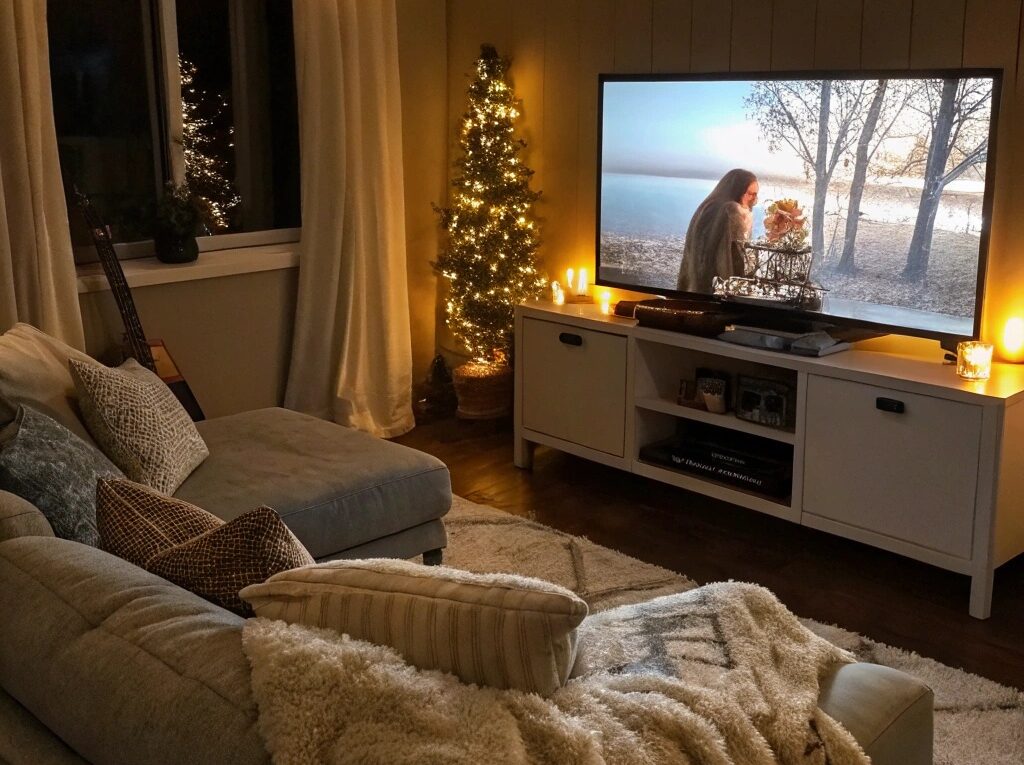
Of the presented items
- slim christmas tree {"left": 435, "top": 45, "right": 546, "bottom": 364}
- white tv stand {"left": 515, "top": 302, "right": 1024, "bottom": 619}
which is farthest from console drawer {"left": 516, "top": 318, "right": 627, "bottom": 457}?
slim christmas tree {"left": 435, "top": 45, "right": 546, "bottom": 364}

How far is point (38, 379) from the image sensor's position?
285 centimetres

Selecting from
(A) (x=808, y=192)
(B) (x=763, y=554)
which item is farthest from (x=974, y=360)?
(B) (x=763, y=554)

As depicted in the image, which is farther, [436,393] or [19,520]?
[436,393]

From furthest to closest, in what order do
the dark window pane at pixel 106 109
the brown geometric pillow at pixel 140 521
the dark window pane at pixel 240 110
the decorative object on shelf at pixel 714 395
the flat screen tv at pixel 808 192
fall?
the dark window pane at pixel 240 110 → the dark window pane at pixel 106 109 → the decorative object on shelf at pixel 714 395 → the flat screen tv at pixel 808 192 → the brown geometric pillow at pixel 140 521

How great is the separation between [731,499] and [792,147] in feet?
3.84

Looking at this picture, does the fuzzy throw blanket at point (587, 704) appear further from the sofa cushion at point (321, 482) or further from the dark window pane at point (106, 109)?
the dark window pane at point (106, 109)

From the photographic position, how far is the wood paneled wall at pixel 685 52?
3340 mm

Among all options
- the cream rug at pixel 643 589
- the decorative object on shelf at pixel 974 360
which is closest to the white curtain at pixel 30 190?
the cream rug at pixel 643 589

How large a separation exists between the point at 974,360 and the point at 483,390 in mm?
2206

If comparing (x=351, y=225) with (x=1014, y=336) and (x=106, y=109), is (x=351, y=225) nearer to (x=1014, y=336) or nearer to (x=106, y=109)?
(x=106, y=109)

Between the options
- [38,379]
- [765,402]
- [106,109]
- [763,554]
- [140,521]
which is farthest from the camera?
[106,109]

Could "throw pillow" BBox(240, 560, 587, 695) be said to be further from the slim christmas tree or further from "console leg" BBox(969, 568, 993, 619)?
the slim christmas tree

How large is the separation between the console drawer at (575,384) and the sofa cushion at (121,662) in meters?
2.65

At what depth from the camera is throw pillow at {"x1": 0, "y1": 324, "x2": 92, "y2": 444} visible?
277cm
